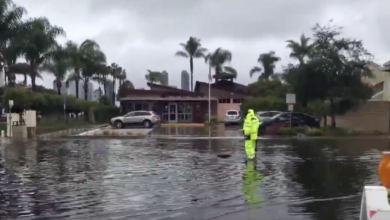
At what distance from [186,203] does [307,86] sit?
25961 millimetres

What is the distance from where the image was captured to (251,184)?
13.6 meters

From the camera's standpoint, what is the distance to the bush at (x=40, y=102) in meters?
43.3

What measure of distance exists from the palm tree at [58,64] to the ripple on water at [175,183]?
1272 inches

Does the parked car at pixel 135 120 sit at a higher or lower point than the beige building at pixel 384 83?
lower

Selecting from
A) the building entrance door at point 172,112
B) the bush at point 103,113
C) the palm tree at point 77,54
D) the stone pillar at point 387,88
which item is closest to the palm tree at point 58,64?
the palm tree at point 77,54

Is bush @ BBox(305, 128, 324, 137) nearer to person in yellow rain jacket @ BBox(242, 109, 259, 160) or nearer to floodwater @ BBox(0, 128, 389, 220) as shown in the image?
floodwater @ BBox(0, 128, 389, 220)

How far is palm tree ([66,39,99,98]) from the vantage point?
66.9 m

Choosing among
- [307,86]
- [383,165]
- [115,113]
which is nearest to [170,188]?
[383,165]

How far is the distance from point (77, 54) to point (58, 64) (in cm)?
1054

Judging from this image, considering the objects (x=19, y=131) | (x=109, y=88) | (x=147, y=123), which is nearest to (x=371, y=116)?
(x=147, y=123)

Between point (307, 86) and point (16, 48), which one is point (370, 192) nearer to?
point (307, 86)

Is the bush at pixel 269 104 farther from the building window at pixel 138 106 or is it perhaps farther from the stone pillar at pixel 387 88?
the building window at pixel 138 106

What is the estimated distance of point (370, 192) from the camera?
6371 millimetres

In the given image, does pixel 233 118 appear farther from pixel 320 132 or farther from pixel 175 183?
pixel 175 183
